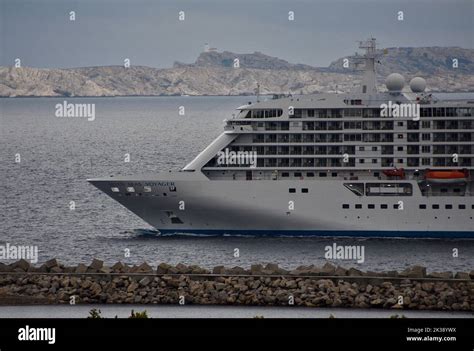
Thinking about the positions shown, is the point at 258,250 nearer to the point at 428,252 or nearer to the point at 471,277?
the point at 428,252

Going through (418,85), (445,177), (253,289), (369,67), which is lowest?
(253,289)

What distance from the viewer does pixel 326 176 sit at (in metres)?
54.2

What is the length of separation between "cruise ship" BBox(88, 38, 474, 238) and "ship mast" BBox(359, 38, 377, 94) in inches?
30.7

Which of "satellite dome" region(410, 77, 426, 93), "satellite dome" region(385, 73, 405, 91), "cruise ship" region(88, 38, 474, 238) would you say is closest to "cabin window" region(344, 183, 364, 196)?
"cruise ship" region(88, 38, 474, 238)

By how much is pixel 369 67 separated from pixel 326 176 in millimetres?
5282

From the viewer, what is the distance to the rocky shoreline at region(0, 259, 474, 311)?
40.2m

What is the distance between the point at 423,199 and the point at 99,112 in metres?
146

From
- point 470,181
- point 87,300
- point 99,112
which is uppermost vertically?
point 99,112

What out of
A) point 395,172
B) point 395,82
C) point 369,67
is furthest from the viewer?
point 369,67

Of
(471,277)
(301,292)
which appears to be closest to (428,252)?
(471,277)

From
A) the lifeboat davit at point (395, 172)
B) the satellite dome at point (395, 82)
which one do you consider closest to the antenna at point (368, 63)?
the satellite dome at point (395, 82)

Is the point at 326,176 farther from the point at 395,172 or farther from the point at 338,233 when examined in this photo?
the point at 395,172

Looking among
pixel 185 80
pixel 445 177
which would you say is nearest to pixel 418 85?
pixel 445 177

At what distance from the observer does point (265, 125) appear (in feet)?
179
